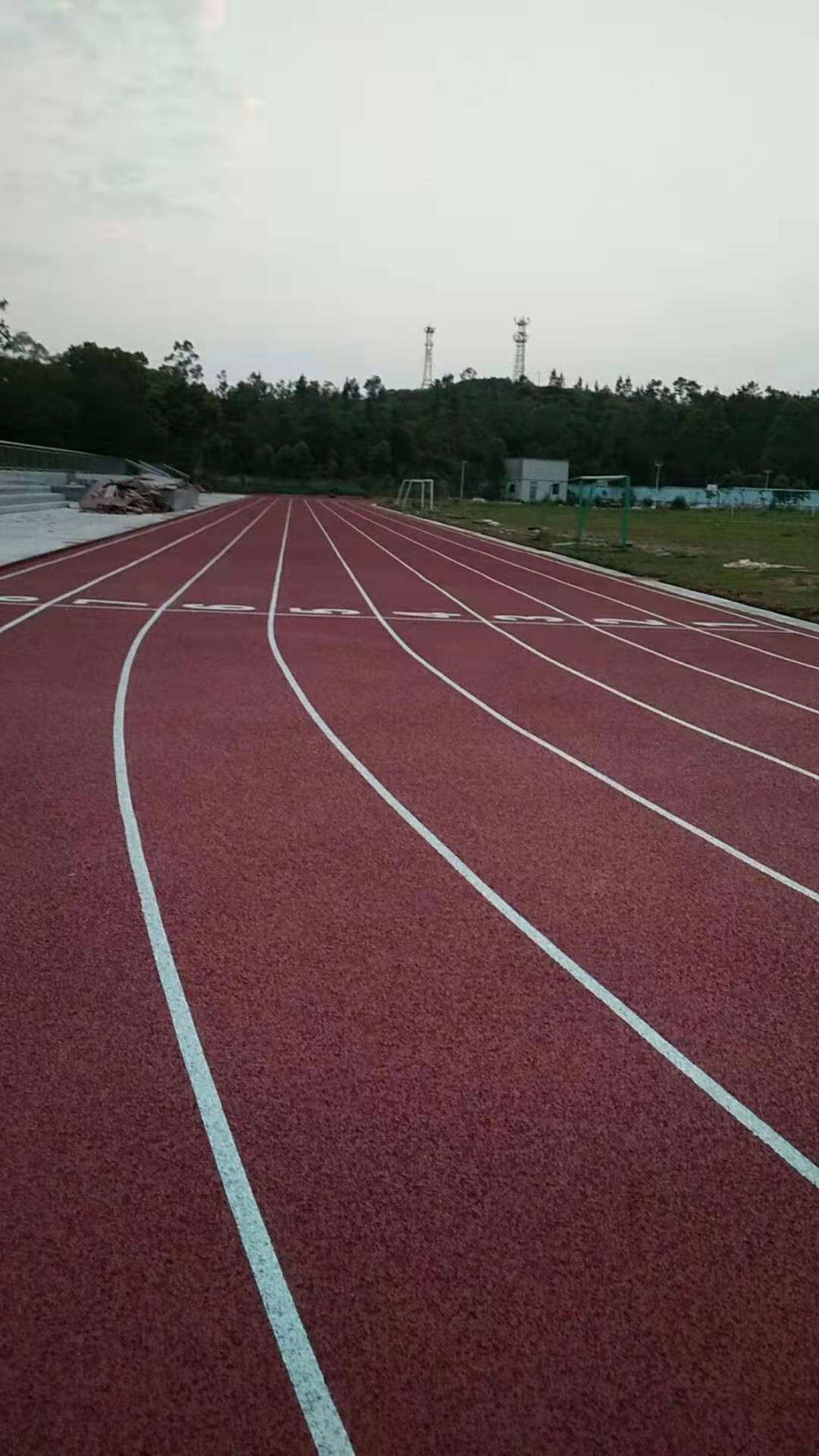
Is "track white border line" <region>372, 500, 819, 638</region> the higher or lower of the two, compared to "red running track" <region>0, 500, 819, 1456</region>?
lower

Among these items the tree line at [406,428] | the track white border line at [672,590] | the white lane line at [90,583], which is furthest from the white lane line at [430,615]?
the tree line at [406,428]

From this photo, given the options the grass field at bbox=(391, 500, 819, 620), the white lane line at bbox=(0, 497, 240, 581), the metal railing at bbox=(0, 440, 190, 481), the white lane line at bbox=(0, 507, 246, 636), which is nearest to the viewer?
the white lane line at bbox=(0, 507, 246, 636)

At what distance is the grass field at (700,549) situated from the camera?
63.4ft

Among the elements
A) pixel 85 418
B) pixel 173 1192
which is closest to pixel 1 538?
pixel 173 1192

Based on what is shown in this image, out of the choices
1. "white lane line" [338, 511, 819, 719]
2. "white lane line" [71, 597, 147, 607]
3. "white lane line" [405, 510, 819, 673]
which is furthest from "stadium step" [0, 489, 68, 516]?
"white lane line" [71, 597, 147, 607]

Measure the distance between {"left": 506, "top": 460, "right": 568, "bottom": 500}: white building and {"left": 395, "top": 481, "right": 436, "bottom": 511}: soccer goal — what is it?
1322 cm

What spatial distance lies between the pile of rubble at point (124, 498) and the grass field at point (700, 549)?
412 inches

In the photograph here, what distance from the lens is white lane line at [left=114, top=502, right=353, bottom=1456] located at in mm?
2201

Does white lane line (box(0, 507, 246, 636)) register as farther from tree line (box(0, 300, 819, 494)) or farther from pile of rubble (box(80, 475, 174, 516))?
tree line (box(0, 300, 819, 494))

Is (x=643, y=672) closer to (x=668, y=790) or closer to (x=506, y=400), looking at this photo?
(x=668, y=790)

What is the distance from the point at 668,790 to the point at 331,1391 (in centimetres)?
475

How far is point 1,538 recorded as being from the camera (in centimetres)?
2183

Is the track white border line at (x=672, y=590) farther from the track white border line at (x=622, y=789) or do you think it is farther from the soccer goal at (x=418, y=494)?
the soccer goal at (x=418, y=494)

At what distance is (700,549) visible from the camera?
100 feet
